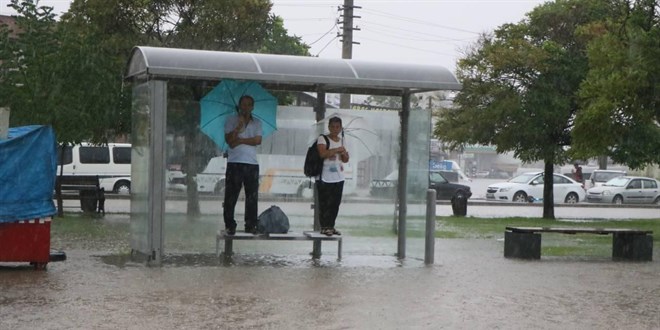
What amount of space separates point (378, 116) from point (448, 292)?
4.85 metres

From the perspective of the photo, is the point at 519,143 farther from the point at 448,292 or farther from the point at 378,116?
the point at 448,292

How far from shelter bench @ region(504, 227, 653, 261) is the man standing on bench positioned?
431cm

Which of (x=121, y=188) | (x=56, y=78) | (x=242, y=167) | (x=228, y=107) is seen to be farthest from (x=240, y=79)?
(x=121, y=188)

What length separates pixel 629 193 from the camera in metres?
51.8

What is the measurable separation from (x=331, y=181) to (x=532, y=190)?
3560cm

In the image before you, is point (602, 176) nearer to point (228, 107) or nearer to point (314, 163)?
point (314, 163)

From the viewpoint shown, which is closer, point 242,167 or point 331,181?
point 242,167

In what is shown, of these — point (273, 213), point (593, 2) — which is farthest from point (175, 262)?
point (593, 2)

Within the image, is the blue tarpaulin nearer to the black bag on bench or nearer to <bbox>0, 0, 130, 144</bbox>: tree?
the black bag on bench

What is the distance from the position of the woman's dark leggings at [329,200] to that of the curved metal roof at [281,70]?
1431mm

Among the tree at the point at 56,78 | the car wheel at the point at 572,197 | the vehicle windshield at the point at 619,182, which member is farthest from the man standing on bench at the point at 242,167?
the vehicle windshield at the point at 619,182

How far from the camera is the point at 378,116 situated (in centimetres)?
1662

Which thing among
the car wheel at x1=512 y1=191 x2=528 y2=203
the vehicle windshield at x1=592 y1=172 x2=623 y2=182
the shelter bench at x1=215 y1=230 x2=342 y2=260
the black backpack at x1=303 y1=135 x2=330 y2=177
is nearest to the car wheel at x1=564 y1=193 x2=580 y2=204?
the car wheel at x1=512 y1=191 x2=528 y2=203

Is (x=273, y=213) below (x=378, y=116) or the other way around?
below
